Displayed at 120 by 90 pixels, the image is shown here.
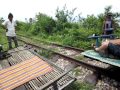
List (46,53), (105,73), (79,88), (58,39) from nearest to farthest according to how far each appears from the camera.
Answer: (79,88) < (105,73) < (46,53) < (58,39)

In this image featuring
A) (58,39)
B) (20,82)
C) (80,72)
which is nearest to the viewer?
(20,82)

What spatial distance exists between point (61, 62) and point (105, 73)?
7.97ft

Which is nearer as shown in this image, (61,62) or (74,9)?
(61,62)

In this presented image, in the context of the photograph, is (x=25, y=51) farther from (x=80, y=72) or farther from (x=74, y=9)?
(x=74, y=9)

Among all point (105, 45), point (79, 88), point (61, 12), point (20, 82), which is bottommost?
point (79, 88)

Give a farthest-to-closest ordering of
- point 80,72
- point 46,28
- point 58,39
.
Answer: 1. point 46,28
2. point 58,39
3. point 80,72

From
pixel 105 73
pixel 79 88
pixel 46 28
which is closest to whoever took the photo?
pixel 79 88

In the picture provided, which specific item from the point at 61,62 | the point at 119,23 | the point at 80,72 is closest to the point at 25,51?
the point at 61,62

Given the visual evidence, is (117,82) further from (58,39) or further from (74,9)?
(74,9)

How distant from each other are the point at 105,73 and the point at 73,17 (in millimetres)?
12355

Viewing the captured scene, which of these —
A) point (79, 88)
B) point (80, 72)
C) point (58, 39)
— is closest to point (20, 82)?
point (79, 88)

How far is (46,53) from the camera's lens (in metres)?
10.3

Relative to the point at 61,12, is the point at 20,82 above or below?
below

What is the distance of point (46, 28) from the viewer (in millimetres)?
18312
